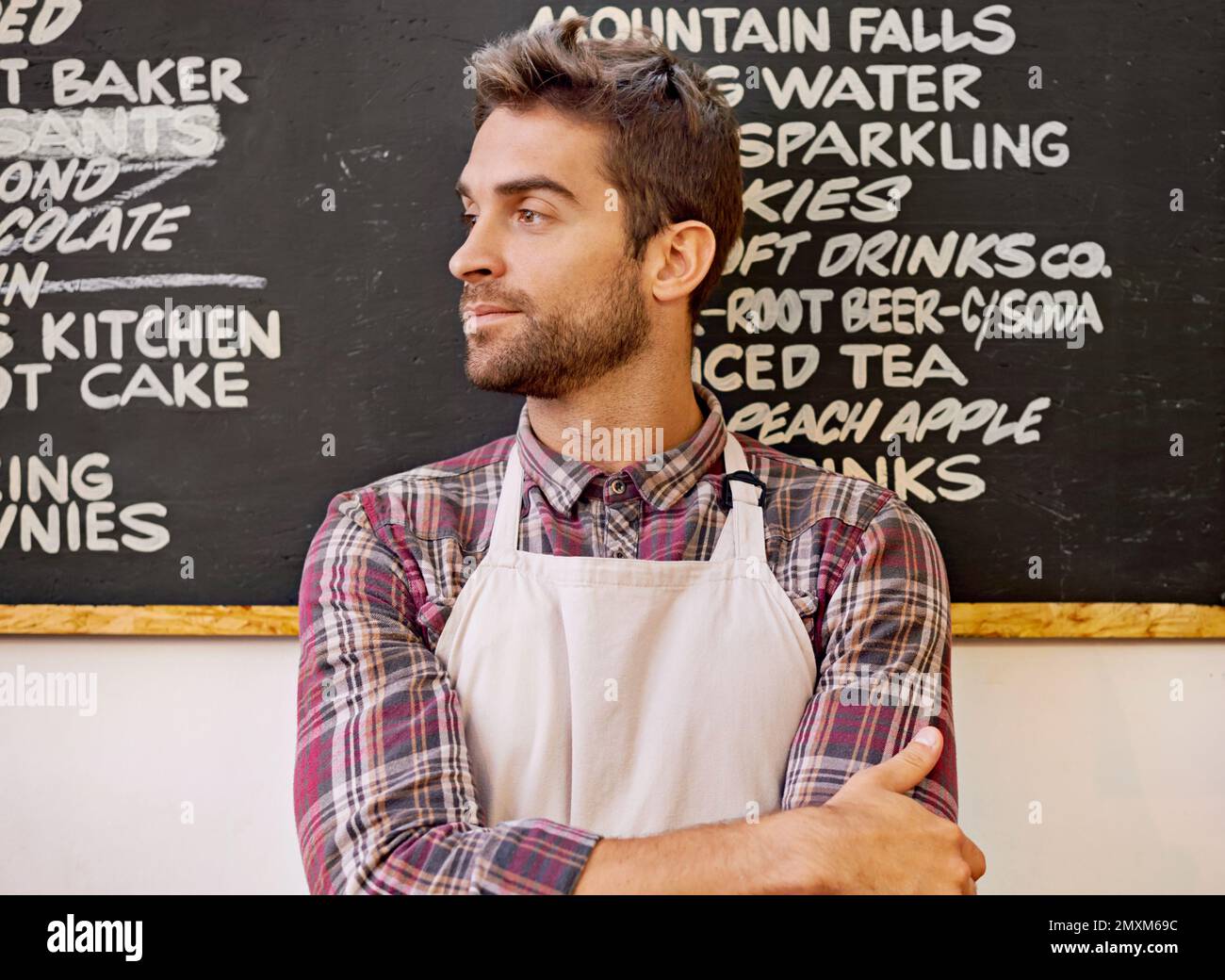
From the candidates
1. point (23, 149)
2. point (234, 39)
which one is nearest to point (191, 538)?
point (23, 149)

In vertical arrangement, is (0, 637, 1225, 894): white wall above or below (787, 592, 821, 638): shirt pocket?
below

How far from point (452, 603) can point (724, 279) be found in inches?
23.8

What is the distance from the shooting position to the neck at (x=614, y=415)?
3.97 ft

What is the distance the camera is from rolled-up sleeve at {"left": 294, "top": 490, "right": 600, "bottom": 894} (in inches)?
36.7

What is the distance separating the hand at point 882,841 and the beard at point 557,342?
0.56 metres

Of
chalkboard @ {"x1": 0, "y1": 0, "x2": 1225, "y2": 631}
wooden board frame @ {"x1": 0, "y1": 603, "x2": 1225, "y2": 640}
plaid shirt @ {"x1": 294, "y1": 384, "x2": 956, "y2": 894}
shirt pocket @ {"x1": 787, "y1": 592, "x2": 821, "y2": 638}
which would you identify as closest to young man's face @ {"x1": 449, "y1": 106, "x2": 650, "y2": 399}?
plaid shirt @ {"x1": 294, "y1": 384, "x2": 956, "y2": 894}

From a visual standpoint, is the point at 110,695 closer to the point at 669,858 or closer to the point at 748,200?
the point at 669,858

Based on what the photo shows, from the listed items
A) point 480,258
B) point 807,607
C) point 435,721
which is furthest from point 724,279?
point 435,721

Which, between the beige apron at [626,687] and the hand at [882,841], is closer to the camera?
the hand at [882,841]

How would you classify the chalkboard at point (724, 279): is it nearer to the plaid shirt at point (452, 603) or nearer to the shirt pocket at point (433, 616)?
the plaid shirt at point (452, 603)

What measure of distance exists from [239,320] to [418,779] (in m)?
0.75

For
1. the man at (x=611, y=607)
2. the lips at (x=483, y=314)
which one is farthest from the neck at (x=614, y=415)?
the lips at (x=483, y=314)

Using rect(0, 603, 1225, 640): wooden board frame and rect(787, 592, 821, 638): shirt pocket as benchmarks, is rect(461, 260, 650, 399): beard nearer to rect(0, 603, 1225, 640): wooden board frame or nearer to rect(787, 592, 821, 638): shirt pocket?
rect(787, 592, 821, 638): shirt pocket

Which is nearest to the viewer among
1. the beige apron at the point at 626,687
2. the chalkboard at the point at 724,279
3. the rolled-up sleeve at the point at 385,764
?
the rolled-up sleeve at the point at 385,764
